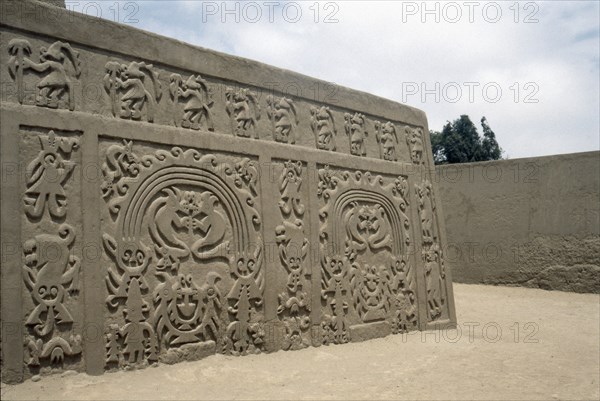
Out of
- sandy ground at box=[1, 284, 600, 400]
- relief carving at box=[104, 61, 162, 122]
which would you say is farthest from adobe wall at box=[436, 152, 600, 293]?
relief carving at box=[104, 61, 162, 122]

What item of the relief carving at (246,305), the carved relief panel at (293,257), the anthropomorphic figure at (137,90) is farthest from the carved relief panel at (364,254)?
the anthropomorphic figure at (137,90)

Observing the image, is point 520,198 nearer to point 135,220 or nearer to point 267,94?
point 267,94

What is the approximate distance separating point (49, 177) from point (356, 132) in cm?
374

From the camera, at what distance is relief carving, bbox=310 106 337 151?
648 centimetres

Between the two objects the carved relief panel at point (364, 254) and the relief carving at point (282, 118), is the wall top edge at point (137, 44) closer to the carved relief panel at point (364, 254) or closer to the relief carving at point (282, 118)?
the relief carving at point (282, 118)

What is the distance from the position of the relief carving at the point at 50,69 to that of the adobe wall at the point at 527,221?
8.28 meters

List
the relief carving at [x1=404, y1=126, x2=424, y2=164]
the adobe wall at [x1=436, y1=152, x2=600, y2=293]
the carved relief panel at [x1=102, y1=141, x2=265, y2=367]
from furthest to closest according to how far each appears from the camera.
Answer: the adobe wall at [x1=436, y1=152, x2=600, y2=293] < the relief carving at [x1=404, y1=126, x2=424, y2=164] < the carved relief panel at [x1=102, y1=141, x2=265, y2=367]

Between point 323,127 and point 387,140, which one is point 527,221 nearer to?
point 387,140

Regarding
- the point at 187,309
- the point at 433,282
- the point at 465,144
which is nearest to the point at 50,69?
the point at 187,309

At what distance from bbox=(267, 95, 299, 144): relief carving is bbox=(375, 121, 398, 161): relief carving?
145 cm

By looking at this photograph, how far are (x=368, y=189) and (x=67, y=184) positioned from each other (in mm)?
3641

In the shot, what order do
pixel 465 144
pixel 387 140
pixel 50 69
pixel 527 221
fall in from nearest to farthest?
pixel 50 69, pixel 387 140, pixel 527 221, pixel 465 144

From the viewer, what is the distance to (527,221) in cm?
1038

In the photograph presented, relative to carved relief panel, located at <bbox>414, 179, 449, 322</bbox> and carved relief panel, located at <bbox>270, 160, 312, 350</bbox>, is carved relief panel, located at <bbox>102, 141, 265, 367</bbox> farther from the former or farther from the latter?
carved relief panel, located at <bbox>414, 179, 449, 322</bbox>
